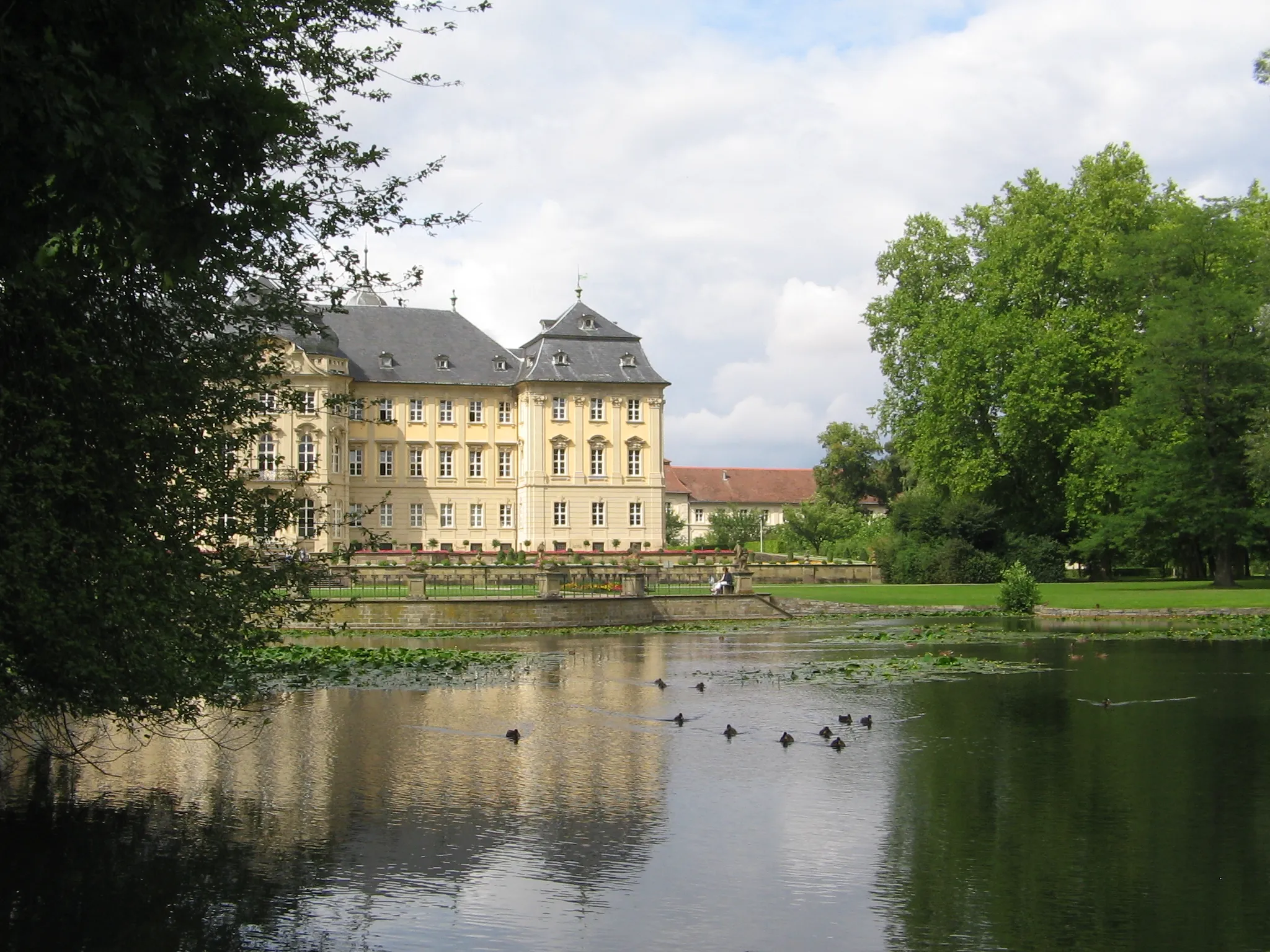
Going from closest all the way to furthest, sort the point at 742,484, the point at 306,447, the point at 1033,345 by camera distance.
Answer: the point at 1033,345 → the point at 306,447 → the point at 742,484

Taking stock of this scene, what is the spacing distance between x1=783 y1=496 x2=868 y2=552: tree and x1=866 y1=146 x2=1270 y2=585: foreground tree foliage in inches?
732

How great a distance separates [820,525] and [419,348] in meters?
24.0

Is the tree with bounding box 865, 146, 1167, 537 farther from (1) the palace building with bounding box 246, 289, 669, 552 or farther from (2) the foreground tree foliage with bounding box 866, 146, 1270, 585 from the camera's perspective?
(1) the palace building with bounding box 246, 289, 669, 552

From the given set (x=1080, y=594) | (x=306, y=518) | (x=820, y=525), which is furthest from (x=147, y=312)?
(x=820, y=525)

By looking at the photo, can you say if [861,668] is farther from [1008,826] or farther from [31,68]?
[31,68]

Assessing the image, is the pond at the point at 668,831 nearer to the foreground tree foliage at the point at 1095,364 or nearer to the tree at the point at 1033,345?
the foreground tree foliage at the point at 1095,364

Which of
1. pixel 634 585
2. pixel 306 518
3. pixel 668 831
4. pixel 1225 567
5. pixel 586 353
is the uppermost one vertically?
pixel 586 353

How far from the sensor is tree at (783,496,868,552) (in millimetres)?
73300

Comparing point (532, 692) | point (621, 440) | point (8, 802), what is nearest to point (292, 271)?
point (8, 802)

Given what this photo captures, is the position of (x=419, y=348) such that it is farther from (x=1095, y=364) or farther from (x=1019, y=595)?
(x=1019, y=595)

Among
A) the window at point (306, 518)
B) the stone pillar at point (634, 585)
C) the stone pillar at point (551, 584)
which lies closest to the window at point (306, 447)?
the stone pillar at point (634, 585)

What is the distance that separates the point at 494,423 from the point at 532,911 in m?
65.0

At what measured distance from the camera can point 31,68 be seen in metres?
5.32

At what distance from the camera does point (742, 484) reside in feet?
391
